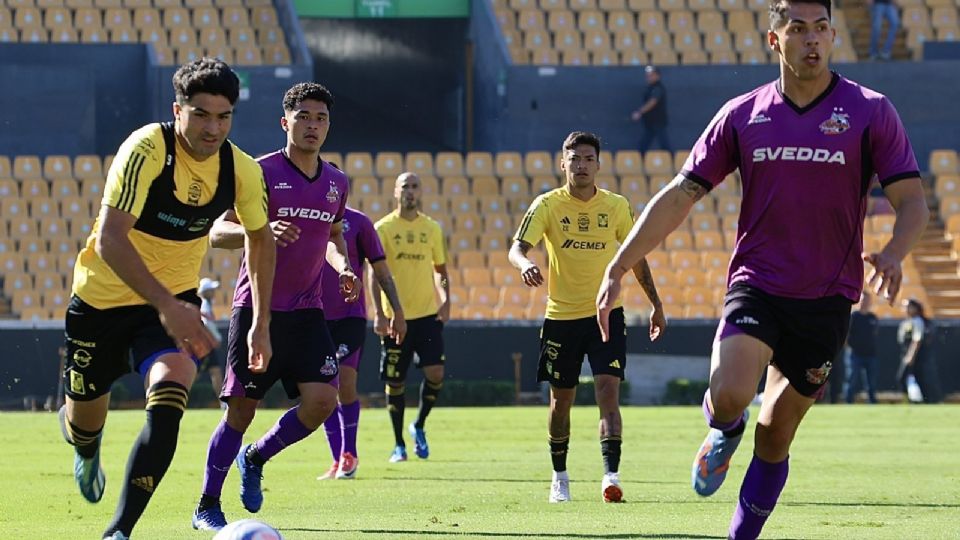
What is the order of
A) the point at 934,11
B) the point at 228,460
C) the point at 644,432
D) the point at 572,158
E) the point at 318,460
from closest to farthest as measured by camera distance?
1. the point at 228,460
2. the point at 572,158
3. the point at 318,460
4. the point at 644,432
5. the point at 934,11

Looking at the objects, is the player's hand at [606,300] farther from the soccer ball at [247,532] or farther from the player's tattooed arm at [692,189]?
→ the soccer ball at [247,532]

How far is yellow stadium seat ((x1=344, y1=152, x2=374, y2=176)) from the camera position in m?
31.8

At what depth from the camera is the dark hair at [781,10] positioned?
23.6 feet

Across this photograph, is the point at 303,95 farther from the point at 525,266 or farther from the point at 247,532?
the point at 247,532

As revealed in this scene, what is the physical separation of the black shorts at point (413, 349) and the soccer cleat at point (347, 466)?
2770 mm

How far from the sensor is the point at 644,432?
66.0 ft


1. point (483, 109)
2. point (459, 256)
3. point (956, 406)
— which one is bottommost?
point (956, 406)

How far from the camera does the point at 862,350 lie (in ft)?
87.0

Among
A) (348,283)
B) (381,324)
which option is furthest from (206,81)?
(381,324)

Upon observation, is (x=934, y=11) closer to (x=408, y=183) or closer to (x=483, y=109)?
(x=483, y=109)

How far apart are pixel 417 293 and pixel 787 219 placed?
983 cm

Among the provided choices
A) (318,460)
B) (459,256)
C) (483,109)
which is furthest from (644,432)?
(483,109)

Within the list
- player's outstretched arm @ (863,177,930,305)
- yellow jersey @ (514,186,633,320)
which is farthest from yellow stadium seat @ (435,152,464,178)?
player's outstretched arm @ (863,177,930,305)

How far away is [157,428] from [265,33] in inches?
1118
